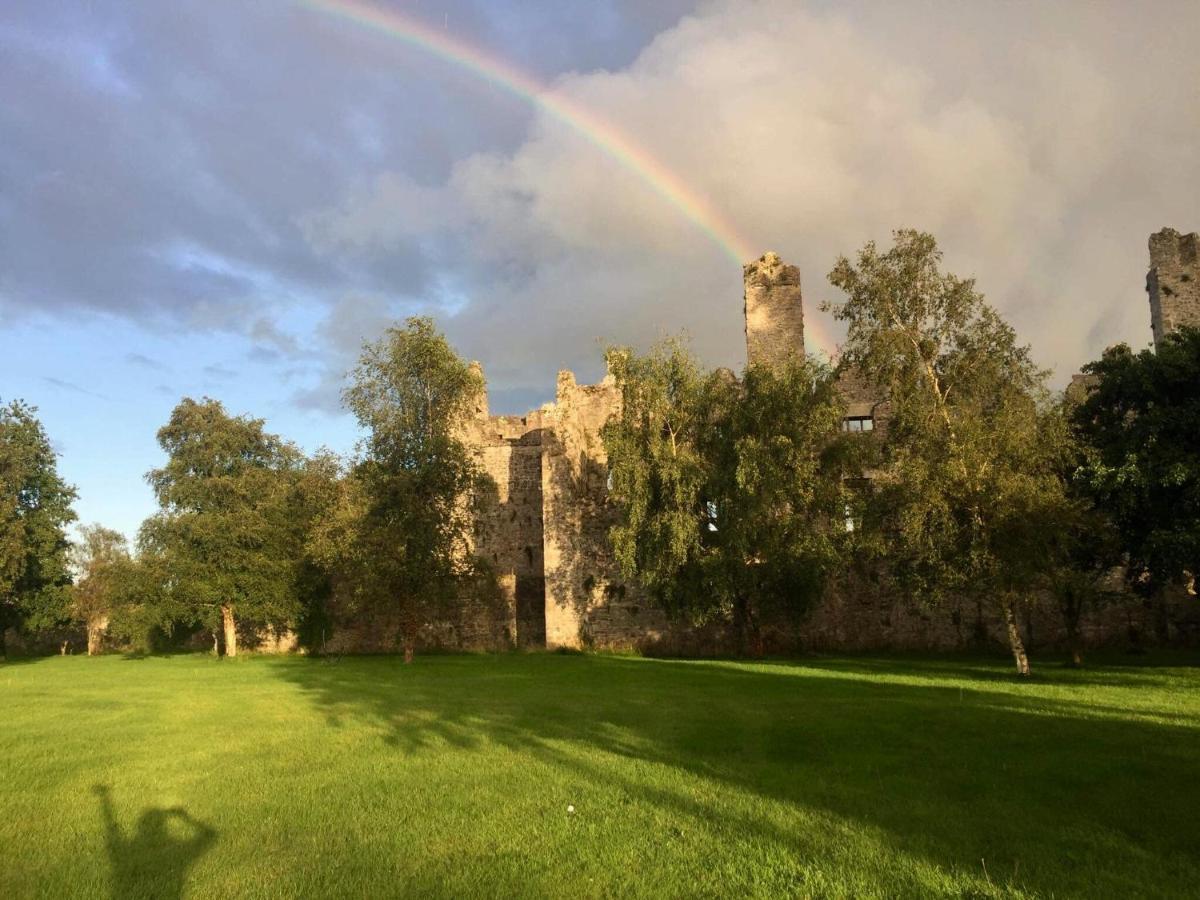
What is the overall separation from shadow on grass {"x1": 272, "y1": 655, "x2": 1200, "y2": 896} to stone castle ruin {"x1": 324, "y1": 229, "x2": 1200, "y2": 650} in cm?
1031

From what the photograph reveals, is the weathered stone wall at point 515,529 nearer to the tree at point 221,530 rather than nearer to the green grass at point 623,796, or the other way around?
the tree at point 221,530

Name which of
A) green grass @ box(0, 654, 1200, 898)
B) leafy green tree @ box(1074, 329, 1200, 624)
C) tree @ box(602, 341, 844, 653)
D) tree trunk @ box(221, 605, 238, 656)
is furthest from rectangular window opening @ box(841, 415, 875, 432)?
tree trunk @ box(221, 605, 238, 656)

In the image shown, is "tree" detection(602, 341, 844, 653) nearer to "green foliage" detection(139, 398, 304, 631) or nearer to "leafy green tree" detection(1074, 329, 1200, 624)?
"leafy green tree" detection(1074, 329, 1200, 624)

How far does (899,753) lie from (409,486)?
72.1ft

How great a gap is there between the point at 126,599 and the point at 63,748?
2858 cm

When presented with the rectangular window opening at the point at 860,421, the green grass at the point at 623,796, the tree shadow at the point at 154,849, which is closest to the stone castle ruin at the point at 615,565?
the rectangular window opening at the point at 860,421

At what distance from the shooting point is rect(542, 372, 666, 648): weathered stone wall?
31.7 metres

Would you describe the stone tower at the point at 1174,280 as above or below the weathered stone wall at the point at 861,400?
above

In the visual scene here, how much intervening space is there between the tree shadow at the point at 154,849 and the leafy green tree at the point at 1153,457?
17711mm

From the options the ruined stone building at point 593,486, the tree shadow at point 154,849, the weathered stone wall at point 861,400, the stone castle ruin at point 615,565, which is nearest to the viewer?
the tree shadow at point 154,849

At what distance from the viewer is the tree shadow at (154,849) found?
5844 mm

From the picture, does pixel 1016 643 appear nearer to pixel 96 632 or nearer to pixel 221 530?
pixel 221 530

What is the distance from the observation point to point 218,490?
125 feet

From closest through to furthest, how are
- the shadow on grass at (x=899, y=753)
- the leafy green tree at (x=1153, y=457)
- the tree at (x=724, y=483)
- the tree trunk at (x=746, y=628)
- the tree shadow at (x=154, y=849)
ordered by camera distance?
the tree shadow at (x=154, y=849)
the shadow on grass at (x=899, y=753)
the leafy green tree at (x=1153, y=457)
the tree at (x=724, y=483)
the tree trunk at (x=746, y=628)
